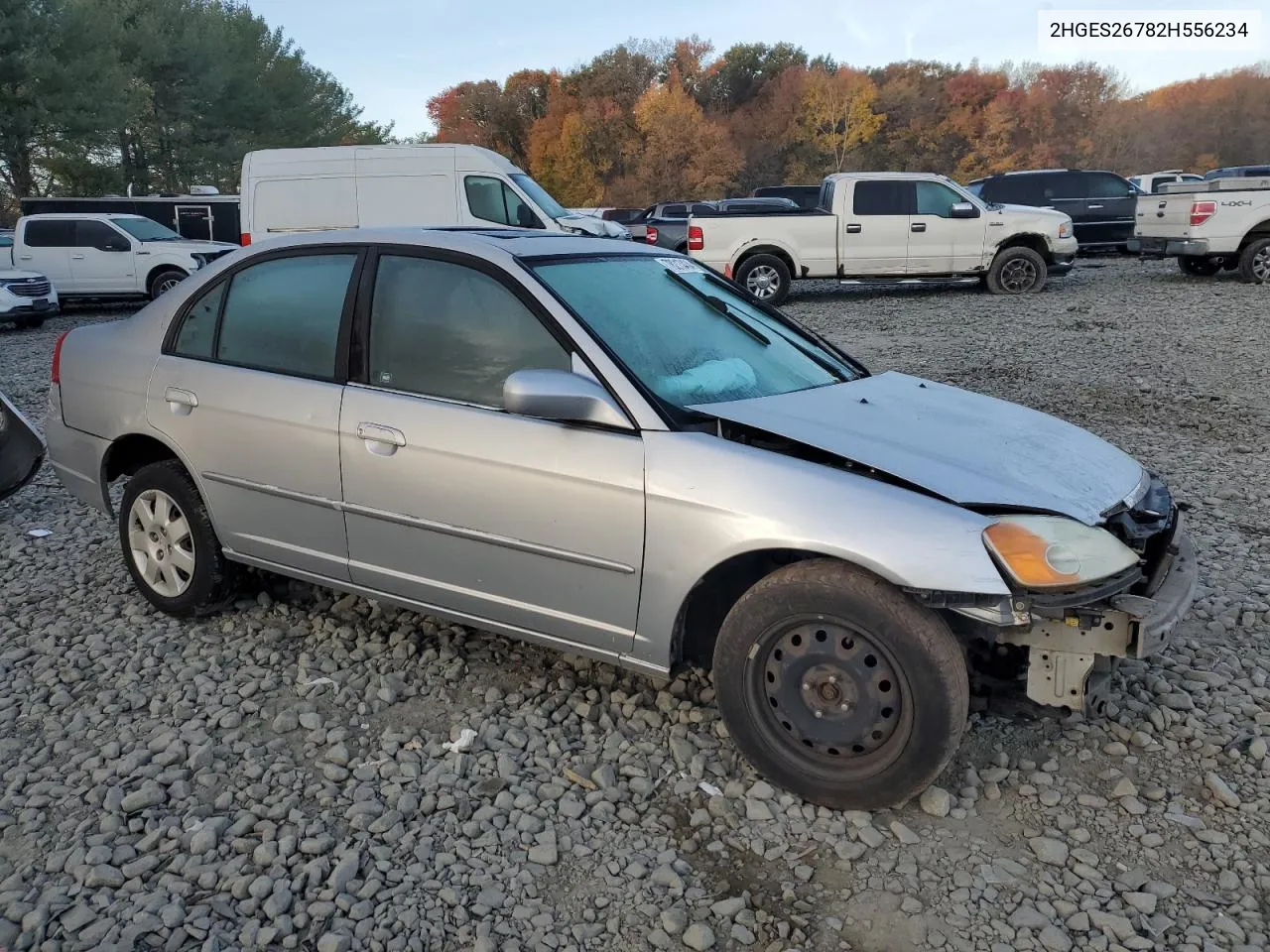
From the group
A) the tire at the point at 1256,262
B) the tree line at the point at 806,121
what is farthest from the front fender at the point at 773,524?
the tree line at the point at 806,121

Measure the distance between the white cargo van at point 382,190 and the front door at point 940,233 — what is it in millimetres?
4723

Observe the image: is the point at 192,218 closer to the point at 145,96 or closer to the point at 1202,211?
the point at 145,96

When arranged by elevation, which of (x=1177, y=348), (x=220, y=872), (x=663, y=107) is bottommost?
(x=220, y=872)

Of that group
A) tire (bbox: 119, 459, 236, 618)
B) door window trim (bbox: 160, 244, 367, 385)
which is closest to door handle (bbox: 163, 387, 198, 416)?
door window trim (bbox: 160, 244, 367, 385)

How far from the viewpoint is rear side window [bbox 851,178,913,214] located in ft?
50.0

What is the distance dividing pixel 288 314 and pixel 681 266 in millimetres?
1569

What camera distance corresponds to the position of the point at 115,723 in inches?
138

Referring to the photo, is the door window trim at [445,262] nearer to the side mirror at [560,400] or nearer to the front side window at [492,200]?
the side mirror at [560,400]

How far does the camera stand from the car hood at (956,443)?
288cm

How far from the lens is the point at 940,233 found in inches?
602

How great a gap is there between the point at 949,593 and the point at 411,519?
1.81 meters

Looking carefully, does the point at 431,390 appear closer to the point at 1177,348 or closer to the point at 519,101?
the point at 1177,348

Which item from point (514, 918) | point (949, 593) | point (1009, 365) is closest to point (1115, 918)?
point (949, 593)

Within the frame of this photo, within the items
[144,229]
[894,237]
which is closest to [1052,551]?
[894,237]
